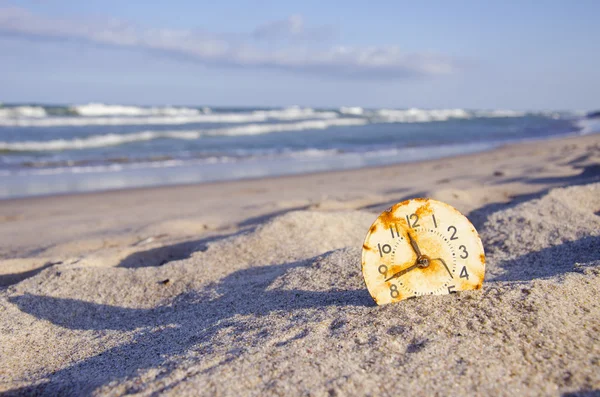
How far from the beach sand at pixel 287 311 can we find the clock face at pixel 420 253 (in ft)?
0.25

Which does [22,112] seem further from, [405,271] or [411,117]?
[405,271]

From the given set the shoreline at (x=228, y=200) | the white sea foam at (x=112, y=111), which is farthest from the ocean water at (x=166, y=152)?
the white sea foam at (x=112, y=111)

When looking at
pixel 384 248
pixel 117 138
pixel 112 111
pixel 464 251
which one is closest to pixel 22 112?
pixel 112 111

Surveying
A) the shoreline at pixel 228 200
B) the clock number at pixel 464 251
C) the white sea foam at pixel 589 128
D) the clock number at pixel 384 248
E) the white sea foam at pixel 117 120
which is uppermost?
the white sea foam at pixel 117 120

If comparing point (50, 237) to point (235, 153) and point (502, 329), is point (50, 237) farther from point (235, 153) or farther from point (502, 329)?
point (235, 153)

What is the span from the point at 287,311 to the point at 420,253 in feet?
2.52

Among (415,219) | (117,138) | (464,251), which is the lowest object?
(464,251)

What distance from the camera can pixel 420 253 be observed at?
8.37 feet

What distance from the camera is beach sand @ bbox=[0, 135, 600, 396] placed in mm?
2035

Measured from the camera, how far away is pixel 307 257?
3979mm

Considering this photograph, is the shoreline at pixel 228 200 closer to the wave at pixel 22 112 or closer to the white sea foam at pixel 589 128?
the white sea foam at pixel 589 128

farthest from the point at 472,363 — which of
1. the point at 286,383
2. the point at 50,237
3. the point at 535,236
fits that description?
the point at 50,237

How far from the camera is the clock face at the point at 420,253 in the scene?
254 centimetres

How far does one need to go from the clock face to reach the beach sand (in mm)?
75
